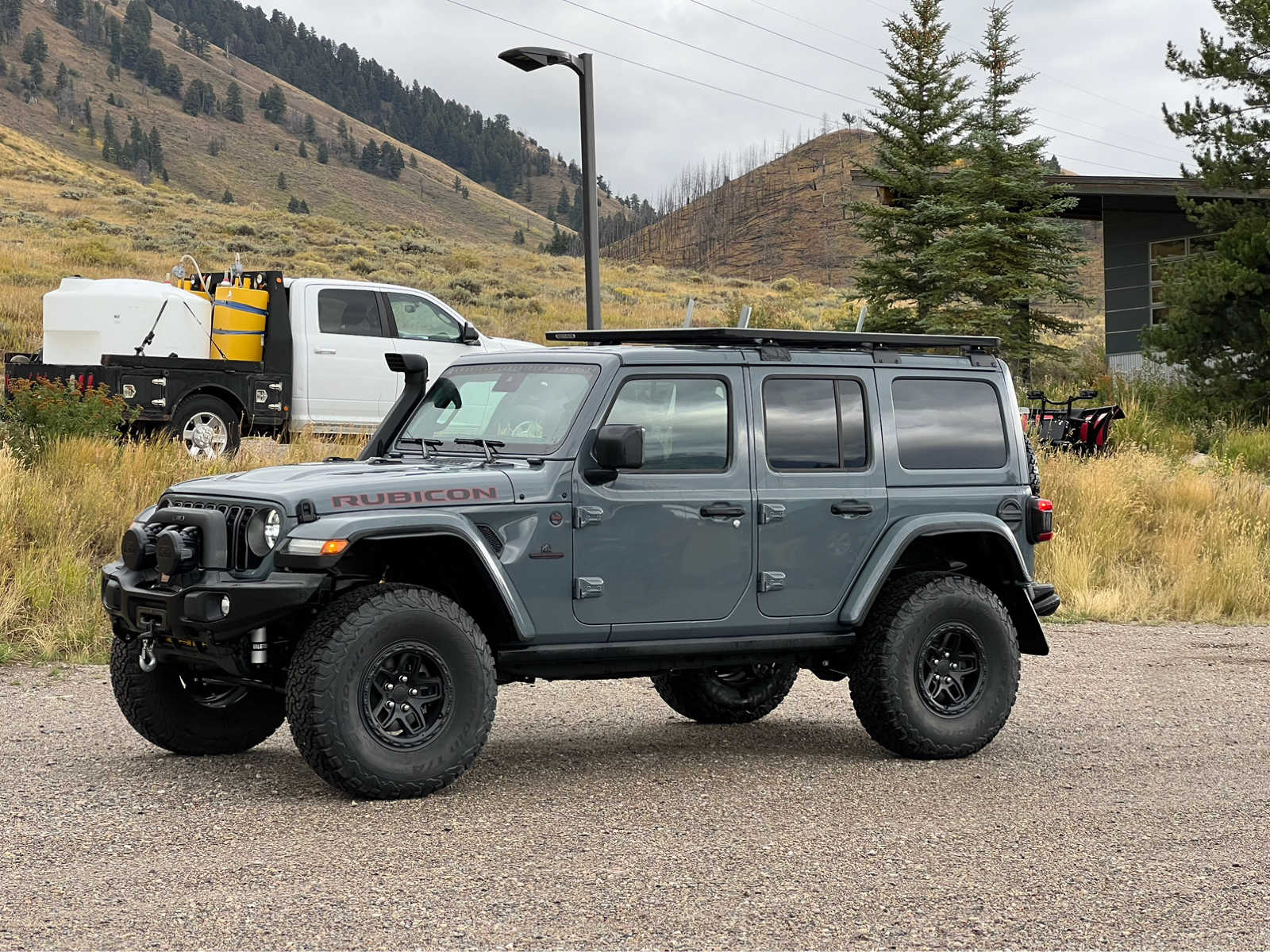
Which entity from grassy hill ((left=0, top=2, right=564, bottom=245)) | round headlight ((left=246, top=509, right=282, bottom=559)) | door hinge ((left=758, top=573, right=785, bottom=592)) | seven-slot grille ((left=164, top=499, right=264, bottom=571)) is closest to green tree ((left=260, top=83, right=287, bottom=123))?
grassy hill ((left=0, top=2, right=564, bottom=245))

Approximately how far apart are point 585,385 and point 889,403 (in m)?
1.68

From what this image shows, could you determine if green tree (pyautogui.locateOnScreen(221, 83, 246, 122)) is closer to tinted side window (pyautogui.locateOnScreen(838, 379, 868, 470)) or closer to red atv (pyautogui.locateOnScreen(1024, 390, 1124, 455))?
red atv (pyautogui.locateOnScreen(1024, 390, 1124, 455))

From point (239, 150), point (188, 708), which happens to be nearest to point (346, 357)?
point (188, 708)

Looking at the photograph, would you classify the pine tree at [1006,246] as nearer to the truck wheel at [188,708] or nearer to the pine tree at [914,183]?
the pine tree at [914,183]

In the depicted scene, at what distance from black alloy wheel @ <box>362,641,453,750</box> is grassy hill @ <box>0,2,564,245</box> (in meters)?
110

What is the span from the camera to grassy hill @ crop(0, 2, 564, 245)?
418ft

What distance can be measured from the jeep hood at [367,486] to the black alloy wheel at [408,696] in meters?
0.60

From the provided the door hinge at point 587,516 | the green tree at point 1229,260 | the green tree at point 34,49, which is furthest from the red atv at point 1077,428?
the green tree at point 34,49

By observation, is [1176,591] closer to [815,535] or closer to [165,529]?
[815,535]

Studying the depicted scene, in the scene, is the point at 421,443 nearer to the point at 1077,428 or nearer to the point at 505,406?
the point at 505,406

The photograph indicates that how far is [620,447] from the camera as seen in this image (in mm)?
6395

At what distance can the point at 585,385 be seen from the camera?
6.97 metres

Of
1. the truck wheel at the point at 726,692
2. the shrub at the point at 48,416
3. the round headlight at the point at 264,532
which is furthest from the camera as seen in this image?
the shrub at the point at 48,416

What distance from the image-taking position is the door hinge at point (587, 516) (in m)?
6.66
